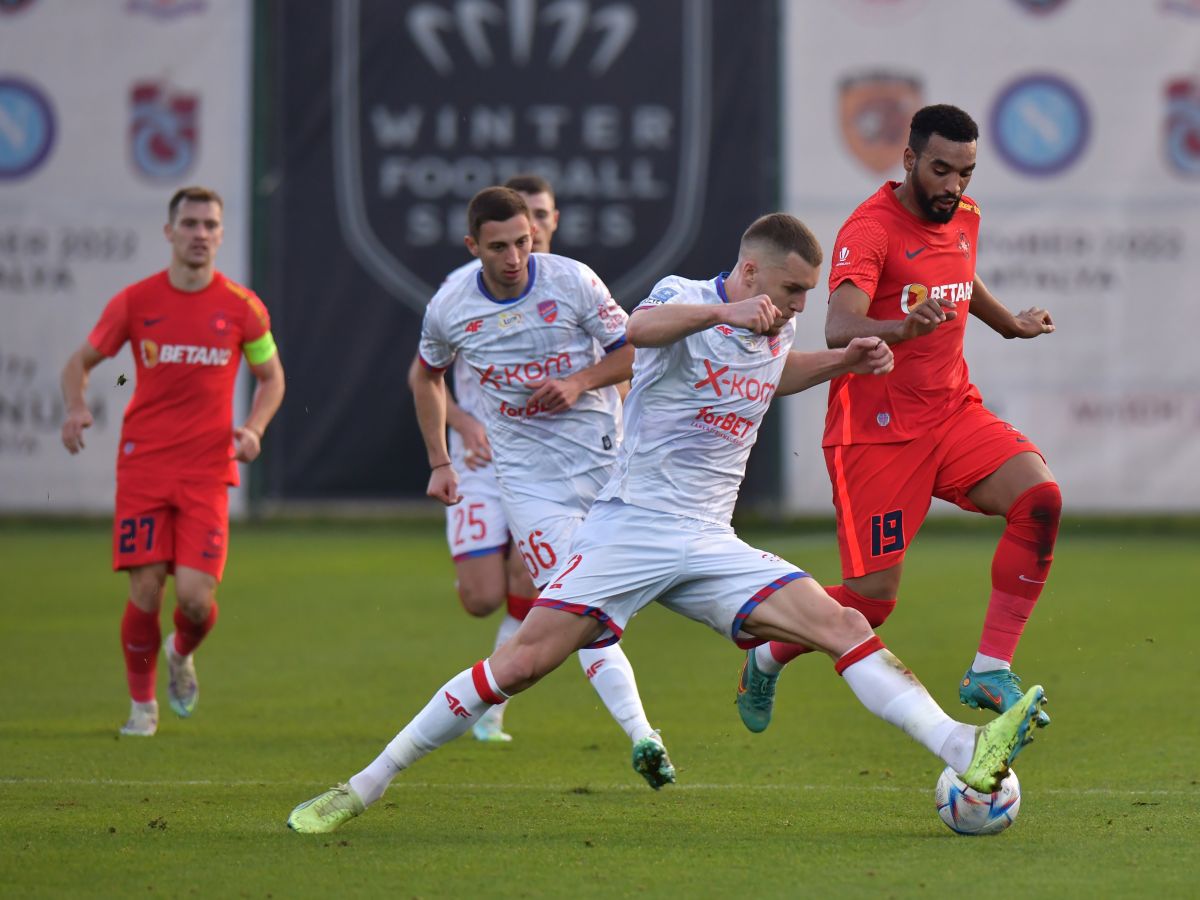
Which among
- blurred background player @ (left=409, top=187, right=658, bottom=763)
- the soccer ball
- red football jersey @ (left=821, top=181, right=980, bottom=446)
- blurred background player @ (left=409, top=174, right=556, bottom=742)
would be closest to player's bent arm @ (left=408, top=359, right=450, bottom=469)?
blurred background player @ (left=409, top=187, right=658, bottom=763)

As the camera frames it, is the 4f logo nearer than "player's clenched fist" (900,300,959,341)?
Yes

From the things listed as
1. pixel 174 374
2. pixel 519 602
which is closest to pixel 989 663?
pixel 519 602

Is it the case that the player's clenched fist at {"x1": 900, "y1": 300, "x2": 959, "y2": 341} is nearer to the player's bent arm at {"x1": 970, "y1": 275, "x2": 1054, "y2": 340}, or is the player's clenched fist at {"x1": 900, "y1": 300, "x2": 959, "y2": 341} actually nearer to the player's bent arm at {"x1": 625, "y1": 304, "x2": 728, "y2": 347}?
the player's bent arm at {"x1": 625, "y1": 304, "x2": 728, "y2": 347}

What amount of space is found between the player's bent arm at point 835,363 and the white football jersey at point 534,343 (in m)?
1.34

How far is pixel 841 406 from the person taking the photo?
7.04 metres

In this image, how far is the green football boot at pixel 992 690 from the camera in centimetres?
650

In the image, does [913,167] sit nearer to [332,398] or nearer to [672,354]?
[672,354]

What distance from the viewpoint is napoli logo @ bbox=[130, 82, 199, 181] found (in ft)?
57.1

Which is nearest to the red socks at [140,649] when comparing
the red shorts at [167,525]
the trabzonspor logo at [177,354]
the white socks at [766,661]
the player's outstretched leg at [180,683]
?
A: the player's outstretched leg at [180,683]

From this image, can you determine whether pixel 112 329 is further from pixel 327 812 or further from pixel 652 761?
pixel 652 761

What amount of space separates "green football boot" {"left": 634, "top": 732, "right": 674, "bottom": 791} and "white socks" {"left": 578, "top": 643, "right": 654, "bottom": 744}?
0.36 m

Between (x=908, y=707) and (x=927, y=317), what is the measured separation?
50.6 inches

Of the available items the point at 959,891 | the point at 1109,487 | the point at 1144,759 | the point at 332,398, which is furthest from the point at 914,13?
the point at 959,891

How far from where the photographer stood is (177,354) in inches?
327
